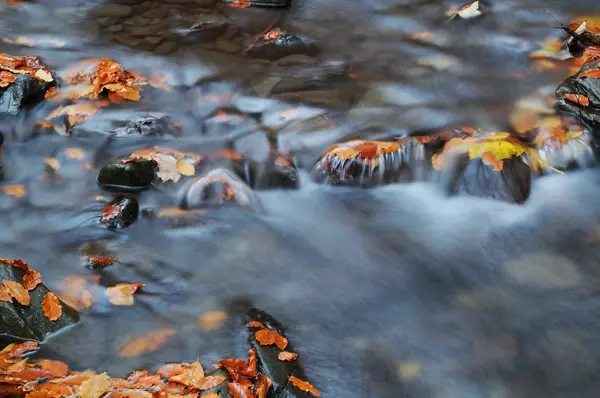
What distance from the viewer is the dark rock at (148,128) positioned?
5422mm

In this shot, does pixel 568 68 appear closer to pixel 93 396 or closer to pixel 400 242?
pixel 400 242

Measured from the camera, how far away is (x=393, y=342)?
3.66 m

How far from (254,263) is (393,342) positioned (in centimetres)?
127

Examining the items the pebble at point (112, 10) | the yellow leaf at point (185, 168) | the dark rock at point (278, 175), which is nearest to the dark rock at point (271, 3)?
the pebble at point (112, 10)

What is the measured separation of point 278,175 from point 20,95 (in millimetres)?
3054

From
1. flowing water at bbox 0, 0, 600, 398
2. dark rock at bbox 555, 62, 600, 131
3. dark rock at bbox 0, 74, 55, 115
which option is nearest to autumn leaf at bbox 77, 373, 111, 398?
flowing water at bbox 0, 0, 600, 398

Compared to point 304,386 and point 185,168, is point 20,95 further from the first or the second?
point 304,386

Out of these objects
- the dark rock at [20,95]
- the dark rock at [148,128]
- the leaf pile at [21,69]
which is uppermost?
the leaf pile at [21,69]

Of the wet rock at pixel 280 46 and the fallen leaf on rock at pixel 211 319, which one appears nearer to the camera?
the fallen leaf on rock at pixel 211 319

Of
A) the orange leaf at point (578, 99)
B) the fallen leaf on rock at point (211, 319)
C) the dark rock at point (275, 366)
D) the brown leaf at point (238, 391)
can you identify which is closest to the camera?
the brown leaf at point (238, 391)

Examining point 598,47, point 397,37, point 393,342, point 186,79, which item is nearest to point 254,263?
point 393,342

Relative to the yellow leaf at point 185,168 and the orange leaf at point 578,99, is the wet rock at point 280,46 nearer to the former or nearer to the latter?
the yellow leaf at point 185,168

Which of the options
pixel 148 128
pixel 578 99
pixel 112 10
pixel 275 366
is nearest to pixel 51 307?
pixel 275 366

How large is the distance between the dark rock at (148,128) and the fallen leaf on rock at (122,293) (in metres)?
2.06
